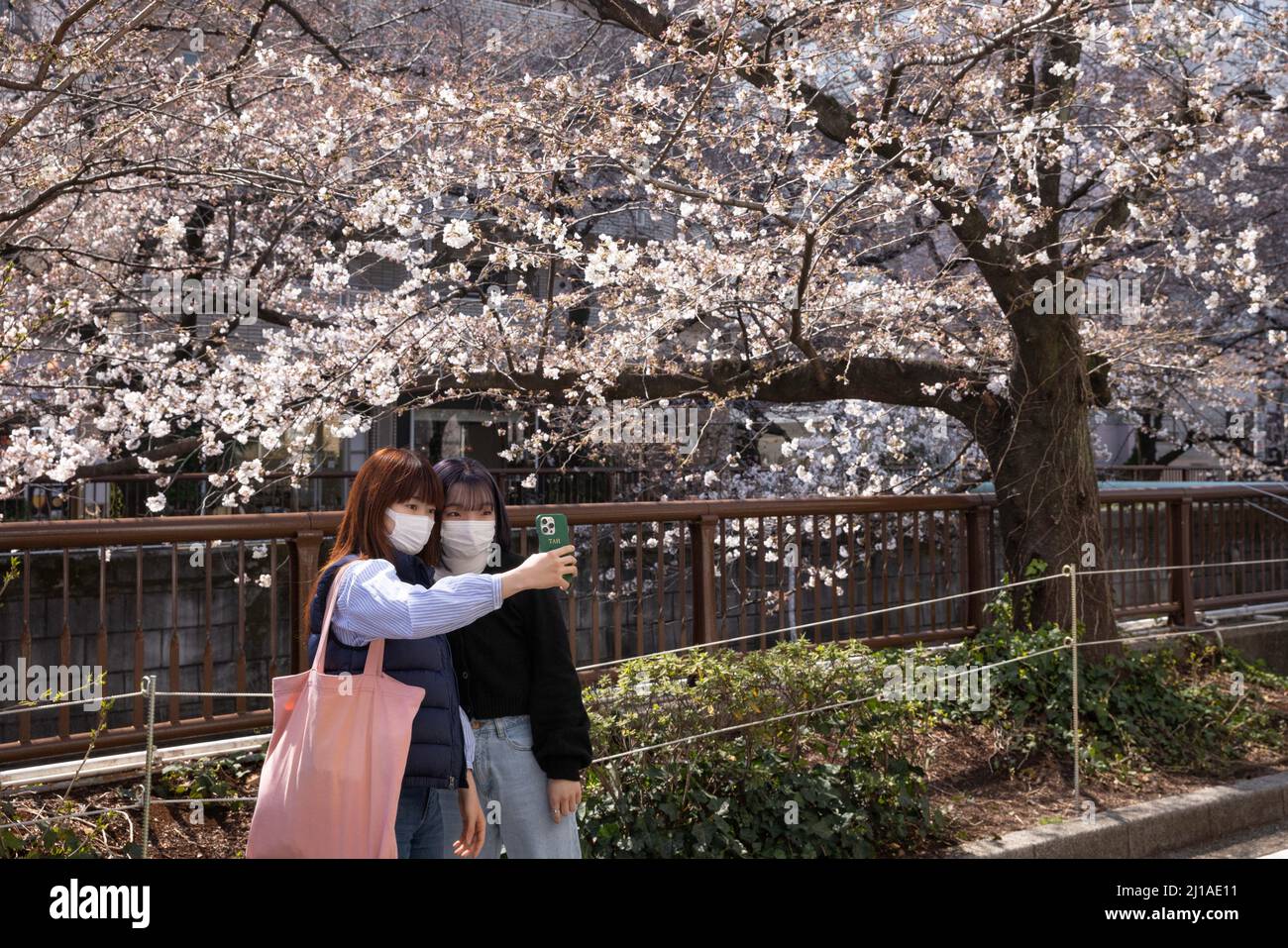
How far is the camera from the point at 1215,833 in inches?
250

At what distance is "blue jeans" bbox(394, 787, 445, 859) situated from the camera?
10.7ft

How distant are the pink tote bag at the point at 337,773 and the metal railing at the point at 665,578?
2.14m

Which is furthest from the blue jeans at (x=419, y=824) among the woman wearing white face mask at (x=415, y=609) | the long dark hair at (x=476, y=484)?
the long dark hair at (x=476, y=484)

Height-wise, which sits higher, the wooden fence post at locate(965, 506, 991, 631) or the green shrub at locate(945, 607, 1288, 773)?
the wooden fence post at locate(965, 506, 991, 631)

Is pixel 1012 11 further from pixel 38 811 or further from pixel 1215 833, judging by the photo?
pixel 38 811

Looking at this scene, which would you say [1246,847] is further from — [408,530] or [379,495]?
[379,495]

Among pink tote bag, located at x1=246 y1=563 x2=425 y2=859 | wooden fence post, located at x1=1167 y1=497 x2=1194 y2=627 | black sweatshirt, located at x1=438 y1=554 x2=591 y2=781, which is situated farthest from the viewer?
wooden fence post, located at x1=1167 y1=497 x2=1194 y2=627

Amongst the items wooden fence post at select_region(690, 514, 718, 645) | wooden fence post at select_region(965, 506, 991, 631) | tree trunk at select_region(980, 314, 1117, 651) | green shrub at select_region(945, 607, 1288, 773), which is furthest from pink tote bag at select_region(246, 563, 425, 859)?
wooden fence post at select_region(965, 506, 991, 631)

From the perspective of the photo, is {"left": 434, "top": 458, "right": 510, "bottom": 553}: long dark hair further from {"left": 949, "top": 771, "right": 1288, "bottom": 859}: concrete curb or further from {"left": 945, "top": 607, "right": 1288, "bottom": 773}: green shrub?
{"left": 945, "top": 607, "right": 1288, "bottom": 773}: green shrub

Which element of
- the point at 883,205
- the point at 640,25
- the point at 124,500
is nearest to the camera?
the point at 640,25

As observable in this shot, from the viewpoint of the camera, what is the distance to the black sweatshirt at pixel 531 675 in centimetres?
340

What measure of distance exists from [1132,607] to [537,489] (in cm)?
906

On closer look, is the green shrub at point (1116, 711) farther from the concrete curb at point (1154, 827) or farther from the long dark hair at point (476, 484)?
the long dark hair at point (476, 484)

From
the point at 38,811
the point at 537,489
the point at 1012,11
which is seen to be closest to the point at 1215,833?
the point at 1012,11
